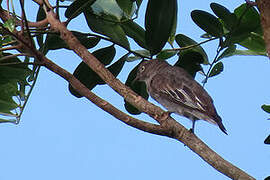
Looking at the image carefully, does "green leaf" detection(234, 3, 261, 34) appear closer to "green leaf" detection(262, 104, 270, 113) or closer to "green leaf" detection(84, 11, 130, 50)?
"green leaf" detection(262, 104, 270, 113)

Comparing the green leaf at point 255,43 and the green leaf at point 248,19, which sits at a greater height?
the green leaf at point 248,19

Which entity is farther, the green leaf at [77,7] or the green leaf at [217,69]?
the green leaf at [217,69]

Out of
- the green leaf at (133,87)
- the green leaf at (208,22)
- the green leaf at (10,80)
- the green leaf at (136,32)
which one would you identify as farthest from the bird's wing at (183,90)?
the green leaf at (10,80)

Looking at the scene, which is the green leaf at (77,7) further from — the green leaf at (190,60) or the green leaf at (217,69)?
the green leaf at (217,69)

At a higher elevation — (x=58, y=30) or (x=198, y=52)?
(x=58, y=30)

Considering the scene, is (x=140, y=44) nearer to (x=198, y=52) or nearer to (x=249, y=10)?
(x=198, y=52)

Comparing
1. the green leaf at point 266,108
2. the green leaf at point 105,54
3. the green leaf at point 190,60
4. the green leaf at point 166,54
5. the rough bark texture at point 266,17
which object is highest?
the green leaf at point 105,54

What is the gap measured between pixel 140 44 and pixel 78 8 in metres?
0.59

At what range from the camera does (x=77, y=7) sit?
10.00ft

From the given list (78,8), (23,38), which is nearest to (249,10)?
(78,8)

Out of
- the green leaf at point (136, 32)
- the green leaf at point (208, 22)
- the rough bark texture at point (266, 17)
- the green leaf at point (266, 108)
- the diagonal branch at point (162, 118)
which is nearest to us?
the rough bark texture at point (266, 17)

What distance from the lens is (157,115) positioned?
2.66 m

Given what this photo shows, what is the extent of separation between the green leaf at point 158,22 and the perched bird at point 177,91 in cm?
50

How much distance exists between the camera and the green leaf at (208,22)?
10.1 feet
